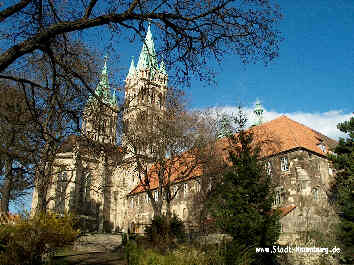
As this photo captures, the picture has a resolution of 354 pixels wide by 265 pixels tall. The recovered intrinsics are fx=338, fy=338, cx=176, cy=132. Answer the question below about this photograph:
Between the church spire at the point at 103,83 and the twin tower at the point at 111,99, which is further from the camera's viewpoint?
the church spire at the point at 103,83

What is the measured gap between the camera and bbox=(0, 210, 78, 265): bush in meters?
8.85

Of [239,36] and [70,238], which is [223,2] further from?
[70,238]

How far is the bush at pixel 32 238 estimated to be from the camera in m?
8.85

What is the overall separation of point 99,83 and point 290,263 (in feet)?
47.6

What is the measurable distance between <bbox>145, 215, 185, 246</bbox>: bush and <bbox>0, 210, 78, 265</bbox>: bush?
4850mm

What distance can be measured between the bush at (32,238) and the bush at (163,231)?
4850mm

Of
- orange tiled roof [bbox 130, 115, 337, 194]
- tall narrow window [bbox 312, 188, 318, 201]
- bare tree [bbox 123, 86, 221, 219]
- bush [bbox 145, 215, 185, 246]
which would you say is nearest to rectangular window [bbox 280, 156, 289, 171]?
orange tiled roof [bbox 130, 115, 337, 194]

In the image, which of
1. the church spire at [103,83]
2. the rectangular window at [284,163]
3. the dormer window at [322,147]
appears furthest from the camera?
the dormer window at [322,147]

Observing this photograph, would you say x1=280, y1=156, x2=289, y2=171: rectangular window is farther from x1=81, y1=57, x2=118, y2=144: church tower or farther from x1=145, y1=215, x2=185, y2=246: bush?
x1=81, y1=57, x2=118, y2=144: church tower

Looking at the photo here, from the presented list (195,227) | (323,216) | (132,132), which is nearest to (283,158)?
(323,216)

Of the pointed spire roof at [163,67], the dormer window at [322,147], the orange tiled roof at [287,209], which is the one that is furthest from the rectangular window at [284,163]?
the pointed spire roof at [163,67]

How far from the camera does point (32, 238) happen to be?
29.8 ft

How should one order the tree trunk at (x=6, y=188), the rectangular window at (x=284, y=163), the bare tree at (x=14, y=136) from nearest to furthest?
the bare tree at (x=14, y=136) → the tree trunk at (x=6, y=188) → the rectangular window at (x=284, y=163)

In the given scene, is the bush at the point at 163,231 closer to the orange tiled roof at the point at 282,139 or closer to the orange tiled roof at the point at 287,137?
the orange tiled roof at the point at 282,139
